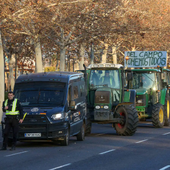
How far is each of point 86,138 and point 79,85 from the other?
2.15 m

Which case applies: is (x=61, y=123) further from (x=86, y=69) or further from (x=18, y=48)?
(x=18, y=48)

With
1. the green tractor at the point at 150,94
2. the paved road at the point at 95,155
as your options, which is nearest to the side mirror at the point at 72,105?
the paved road at the point at 95,155

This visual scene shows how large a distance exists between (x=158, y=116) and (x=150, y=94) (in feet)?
5.24

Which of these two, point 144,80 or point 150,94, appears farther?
point 144,80

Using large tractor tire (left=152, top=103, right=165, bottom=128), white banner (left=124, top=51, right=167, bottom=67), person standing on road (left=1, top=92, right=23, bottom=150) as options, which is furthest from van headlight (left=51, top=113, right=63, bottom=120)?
white banner (left=124, top=51, right=167, bottom=67)

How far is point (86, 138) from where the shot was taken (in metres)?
Answer: 17.1

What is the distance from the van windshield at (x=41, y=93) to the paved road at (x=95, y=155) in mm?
1379

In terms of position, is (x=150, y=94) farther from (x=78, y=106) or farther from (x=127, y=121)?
(x=78, y=106)

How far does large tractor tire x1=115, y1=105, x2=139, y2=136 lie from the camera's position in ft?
58.1

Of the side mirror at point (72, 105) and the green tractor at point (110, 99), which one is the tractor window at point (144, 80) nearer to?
the green tractor at point (110, 99)

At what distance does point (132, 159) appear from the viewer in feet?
37.9

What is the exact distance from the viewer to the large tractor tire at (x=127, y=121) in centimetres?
1772

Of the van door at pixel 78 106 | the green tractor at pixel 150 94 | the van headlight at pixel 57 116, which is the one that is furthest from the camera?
the green tractor at pixel 150 94

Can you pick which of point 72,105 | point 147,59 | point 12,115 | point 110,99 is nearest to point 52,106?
point 72,105
